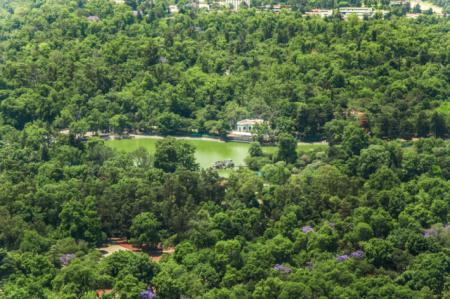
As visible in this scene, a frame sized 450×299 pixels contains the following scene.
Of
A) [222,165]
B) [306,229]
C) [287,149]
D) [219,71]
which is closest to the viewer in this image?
[306,229]

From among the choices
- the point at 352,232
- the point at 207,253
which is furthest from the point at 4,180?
the point at 352,232

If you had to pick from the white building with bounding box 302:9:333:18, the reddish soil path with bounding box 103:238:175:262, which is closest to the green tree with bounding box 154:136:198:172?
the reddish soil path with bounding box 103:238:175:262

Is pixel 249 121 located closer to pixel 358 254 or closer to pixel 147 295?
pixel 358 254

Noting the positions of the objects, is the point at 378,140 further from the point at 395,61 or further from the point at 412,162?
the point at 395,61

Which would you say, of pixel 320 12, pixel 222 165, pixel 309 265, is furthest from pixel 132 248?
pixel 320 12

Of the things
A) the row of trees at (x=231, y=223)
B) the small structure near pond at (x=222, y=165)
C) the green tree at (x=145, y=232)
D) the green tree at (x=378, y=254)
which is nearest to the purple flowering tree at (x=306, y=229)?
the row of trees at (x=231, y=223)

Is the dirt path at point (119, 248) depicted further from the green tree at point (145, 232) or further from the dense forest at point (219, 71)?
the dense forest at point (219, 71)
